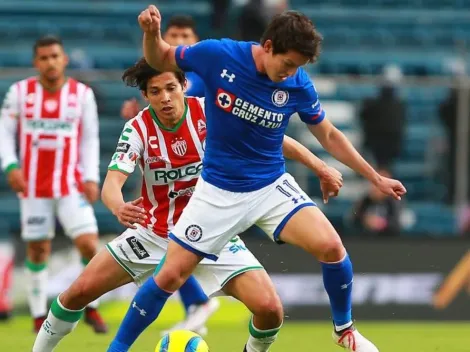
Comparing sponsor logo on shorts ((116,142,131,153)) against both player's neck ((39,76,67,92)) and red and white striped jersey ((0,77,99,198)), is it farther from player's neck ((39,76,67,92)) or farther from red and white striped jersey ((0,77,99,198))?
player's neck ((39,76,67,92))

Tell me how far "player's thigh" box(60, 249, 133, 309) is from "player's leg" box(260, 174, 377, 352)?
0.91m

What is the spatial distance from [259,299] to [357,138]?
691 centimetres

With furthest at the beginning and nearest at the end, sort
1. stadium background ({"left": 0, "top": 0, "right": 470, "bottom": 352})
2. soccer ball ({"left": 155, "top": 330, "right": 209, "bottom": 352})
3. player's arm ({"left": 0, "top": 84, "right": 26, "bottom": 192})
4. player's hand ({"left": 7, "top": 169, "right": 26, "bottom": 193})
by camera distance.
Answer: stadium background ({"left": 0, "top": 0, "right": 470, "bottom": 352})
player's arm ({"left": 0, "top": 84, "right": 26, "bottom": 192})
player's hand ({"left": 7, "top": 169, "right": 26, "bottom": 193})
soccer ball ({"left": 155, "top": 330, "right": 209, "bottom": 352})

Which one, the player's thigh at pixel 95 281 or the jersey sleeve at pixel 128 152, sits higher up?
the jersey sleeve at pixel 128 152

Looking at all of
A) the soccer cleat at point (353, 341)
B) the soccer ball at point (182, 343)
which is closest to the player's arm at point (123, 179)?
the soccer ball at point (182, 343)

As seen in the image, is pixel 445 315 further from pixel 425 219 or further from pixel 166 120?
pixel 166 120

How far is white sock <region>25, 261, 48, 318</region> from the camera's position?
10.0m

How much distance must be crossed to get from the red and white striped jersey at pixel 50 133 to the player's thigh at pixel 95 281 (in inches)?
133

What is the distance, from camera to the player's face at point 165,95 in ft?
21.4

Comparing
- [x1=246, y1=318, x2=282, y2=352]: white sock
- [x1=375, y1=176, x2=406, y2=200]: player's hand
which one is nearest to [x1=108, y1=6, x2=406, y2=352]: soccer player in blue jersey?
[x1=246, y1=318, x2=282, y2=352]: white sock

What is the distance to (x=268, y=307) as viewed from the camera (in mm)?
6438

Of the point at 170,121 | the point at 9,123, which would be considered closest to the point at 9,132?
the point at 9,123

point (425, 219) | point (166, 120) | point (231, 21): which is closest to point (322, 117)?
point (166, 120)

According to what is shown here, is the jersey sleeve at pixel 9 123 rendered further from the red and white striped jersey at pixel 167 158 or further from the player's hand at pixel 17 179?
the red and white striped jersey at pixel 167 158
